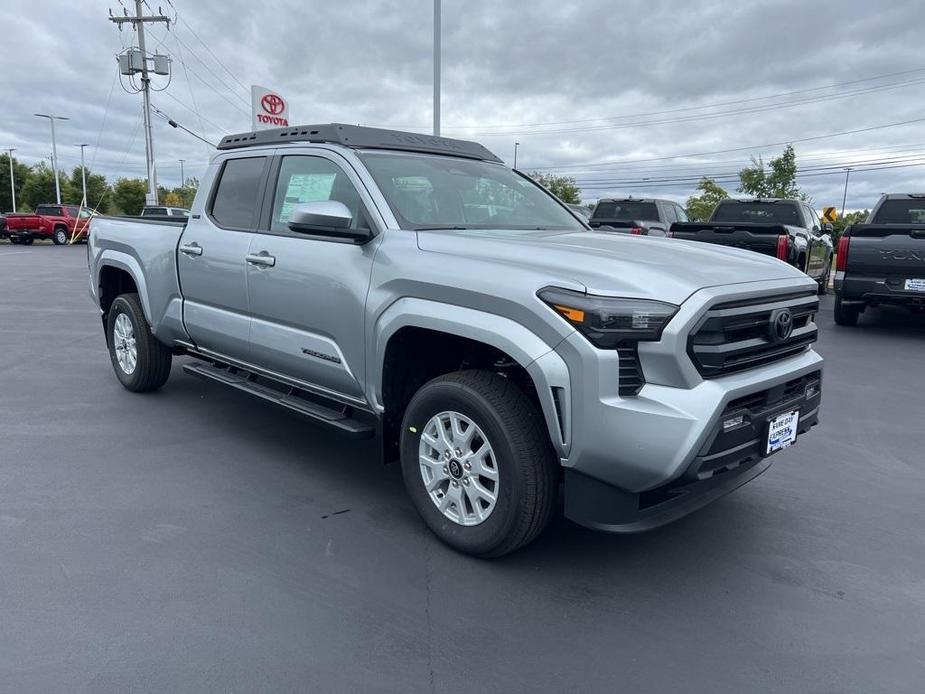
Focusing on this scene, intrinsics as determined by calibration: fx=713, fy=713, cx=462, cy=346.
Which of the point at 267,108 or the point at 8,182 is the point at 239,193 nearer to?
the point at 267,108

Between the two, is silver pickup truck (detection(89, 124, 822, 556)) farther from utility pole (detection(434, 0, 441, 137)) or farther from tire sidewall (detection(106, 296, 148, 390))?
utility pole (detection(434, 0, 441, 137))

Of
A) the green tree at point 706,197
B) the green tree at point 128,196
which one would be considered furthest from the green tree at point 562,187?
the green tree at point 128,196

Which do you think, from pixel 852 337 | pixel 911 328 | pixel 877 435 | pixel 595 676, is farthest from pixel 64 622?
pixel 911 328

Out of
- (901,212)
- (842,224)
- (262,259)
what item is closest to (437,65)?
Answer: (901,212)

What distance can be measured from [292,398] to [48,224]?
33.6 meters

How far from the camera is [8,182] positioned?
221 ft

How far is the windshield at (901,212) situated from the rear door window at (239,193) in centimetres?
1036

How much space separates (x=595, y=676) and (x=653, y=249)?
6.28 feet

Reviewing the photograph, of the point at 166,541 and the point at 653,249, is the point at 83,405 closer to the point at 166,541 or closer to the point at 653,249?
the point at 166,541

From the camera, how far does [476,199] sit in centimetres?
430

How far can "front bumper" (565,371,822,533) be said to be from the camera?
2.81 m

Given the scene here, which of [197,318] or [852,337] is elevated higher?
[197,318]

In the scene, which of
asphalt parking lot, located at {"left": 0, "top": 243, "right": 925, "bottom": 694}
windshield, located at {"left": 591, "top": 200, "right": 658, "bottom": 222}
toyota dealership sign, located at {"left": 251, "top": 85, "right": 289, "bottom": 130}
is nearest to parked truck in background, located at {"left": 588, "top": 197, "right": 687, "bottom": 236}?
windshield, located at {"left": 591, "top": 200, "right": 658, "bottom": 222}

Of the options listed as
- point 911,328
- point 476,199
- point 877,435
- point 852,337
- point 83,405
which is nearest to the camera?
point 476,199
